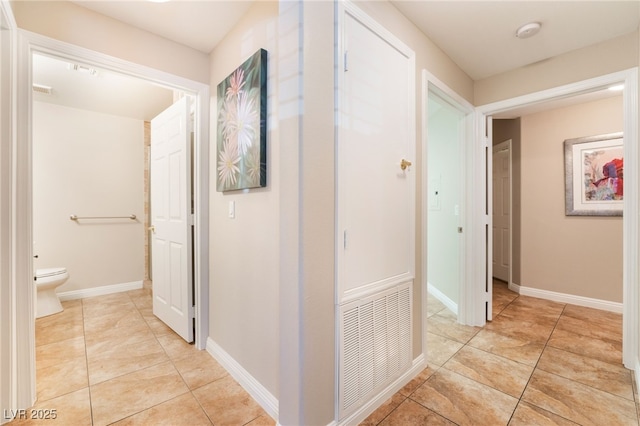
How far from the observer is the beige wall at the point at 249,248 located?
1552mm

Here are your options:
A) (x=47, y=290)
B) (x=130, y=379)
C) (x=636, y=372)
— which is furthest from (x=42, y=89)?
(x=636, y=372)

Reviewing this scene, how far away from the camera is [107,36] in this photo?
1812 millimetres

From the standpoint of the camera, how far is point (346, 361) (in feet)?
4.66

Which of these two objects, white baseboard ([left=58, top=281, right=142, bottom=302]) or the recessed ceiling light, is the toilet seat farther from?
the recessed ceiling light

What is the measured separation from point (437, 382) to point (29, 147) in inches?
113

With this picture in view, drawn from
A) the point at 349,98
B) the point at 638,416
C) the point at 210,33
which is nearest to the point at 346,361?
the point at 349,98

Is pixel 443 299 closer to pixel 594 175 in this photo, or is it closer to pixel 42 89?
pixel 594 175

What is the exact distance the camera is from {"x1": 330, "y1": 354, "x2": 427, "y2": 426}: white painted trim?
146 cm

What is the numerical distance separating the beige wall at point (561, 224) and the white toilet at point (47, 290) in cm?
570

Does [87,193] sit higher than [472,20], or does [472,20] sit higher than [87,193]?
[472,20]

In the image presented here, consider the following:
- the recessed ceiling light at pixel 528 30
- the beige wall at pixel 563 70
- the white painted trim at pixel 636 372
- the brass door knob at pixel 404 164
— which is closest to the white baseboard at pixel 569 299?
the white painted trim at pixel 636 372

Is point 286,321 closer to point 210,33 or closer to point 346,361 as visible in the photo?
point 346,361

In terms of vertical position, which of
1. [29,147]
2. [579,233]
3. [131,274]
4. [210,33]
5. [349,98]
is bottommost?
[131,274]

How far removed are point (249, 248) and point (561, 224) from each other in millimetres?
3924
